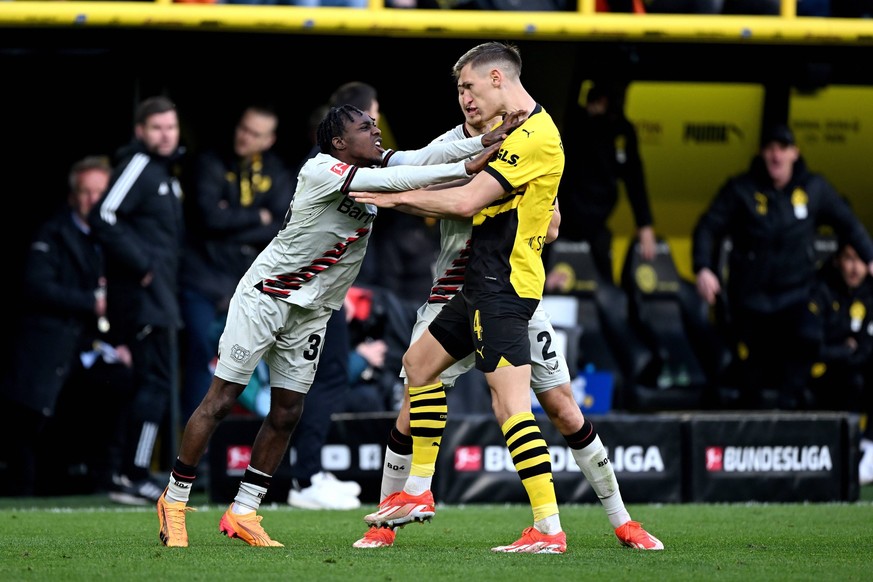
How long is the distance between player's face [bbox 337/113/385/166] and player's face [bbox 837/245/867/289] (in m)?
5.59

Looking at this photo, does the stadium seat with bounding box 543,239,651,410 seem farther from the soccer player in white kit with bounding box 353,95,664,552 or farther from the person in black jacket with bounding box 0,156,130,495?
the soccer player in white kit with bounding box 353,95,664,552

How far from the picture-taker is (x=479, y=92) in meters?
5.71

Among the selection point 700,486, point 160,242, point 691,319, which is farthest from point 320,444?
point 691,319

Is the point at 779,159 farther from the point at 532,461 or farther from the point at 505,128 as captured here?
the point at 532,461

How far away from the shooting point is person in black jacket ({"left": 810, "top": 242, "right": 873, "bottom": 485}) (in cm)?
1032

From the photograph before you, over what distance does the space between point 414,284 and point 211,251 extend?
1464 millimetres

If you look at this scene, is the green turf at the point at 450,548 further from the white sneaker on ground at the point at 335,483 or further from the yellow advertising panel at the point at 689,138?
the yellow advertising panel at the point at 689,138

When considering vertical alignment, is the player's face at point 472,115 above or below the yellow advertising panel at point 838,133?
below

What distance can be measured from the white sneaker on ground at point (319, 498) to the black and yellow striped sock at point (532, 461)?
2.51m

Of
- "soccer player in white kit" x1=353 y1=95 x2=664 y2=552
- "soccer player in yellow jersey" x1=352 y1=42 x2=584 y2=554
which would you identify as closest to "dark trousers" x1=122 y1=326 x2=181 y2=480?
"soccer player in white kit" x1=353 y1=95 x2=664 y2=552

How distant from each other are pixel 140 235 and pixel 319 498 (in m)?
1.91

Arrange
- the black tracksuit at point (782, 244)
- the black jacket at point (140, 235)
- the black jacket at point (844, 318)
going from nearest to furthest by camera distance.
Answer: the black jacket at point (140, 235)
the black tracksuit at point (782, 244)
the black jacket at point (844, 318)

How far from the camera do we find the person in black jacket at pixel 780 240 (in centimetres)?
1001

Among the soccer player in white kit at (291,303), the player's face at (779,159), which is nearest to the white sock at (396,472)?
the soccer player in white kit at (291,303)
